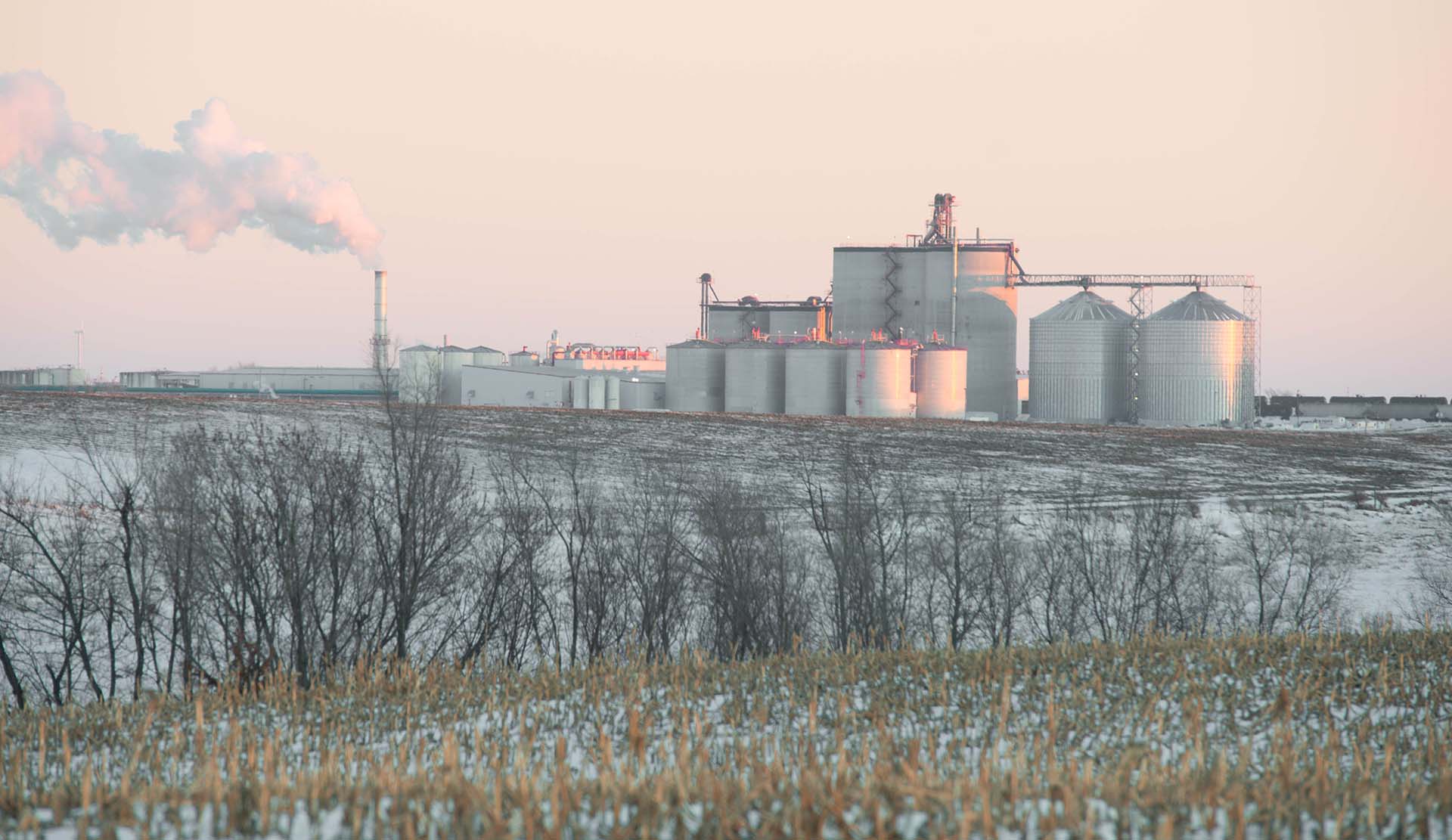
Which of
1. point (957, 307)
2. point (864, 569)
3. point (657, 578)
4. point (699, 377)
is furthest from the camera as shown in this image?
point (957, 307)

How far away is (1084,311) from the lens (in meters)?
73.8

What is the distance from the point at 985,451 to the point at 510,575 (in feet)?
102

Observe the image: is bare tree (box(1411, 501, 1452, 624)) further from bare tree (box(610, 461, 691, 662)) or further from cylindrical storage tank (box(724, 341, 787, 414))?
cylindrical storage tank (box(724, 341, 787, 414))

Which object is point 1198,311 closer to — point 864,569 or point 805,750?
point 864,569

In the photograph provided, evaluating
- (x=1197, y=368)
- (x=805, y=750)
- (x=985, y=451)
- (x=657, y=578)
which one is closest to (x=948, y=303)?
(x=1197, y=368)

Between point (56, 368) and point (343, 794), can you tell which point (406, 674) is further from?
point (56, 368)

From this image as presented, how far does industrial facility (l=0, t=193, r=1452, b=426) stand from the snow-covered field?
7246 millimetres

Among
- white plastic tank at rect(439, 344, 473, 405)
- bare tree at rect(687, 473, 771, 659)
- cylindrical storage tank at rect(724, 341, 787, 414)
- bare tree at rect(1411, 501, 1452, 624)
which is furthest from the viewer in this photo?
white plastic tank at rect(439, 344, 473, 405)

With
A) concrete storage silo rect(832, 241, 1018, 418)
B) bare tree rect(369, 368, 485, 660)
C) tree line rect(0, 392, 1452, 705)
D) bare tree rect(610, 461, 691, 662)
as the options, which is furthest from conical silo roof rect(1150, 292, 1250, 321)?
bare tree rect(369, 368, 485, 660)

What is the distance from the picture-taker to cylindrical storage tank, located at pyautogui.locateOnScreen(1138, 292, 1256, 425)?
71.1 metres

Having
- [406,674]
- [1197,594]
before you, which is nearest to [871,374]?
[1197,594]

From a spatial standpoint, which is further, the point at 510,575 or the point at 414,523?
the point at 510,575

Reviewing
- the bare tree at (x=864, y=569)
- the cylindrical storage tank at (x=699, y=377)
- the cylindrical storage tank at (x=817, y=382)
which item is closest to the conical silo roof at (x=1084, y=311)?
→ the cylindrical storage tank at (x=817, y=382)

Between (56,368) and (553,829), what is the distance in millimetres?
124503
